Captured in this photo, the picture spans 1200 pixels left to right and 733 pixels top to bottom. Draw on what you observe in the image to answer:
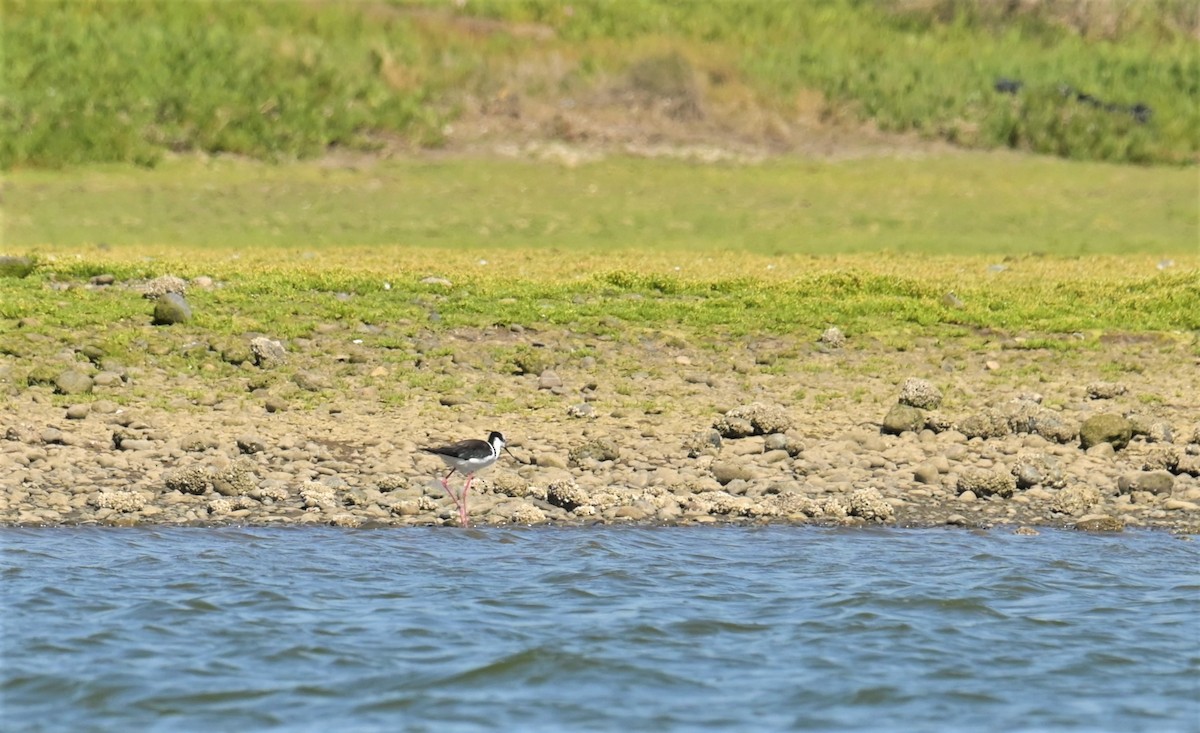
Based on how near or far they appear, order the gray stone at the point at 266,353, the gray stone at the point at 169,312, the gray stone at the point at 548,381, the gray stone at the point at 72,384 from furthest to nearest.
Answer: the gray stone at the point at 169,312 → the gray stone at the point at 266,353 → the gray stone at the point at 548,381 → the gray stone at the point at 72,384

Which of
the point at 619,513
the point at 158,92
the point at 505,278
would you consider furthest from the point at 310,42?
the point at 619,513

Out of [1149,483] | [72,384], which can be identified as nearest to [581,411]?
[72,384]

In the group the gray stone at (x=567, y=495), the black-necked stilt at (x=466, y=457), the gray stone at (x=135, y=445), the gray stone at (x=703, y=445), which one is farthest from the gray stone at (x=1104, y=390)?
the gray stone at (x=135, y=445)

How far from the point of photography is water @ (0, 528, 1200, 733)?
8.23 metres

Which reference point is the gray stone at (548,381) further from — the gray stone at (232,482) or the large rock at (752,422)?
the gray stone at (232,482)

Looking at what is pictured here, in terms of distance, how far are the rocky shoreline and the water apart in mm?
364

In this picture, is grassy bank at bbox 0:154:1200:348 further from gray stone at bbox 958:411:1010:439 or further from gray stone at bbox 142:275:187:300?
gray stone at bbox 958:411:1010:439

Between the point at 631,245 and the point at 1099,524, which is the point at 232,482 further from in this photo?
the point at 631,245

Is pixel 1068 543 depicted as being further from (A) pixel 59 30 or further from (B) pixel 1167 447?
(A) pixel 59 30

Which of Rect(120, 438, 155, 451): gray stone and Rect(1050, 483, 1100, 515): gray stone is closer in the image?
Rect(1050, 483, 1100, 515): gray stone

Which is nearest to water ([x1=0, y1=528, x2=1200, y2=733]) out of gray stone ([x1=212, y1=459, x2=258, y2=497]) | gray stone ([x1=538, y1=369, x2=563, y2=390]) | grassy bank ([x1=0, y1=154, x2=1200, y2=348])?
gray stone ([x1=212, y1=459, x2=258, y2=497])

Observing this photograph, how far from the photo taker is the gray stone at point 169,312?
14.2 meters

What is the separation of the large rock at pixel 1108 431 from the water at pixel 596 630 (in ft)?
4.37

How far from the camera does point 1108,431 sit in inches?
474
